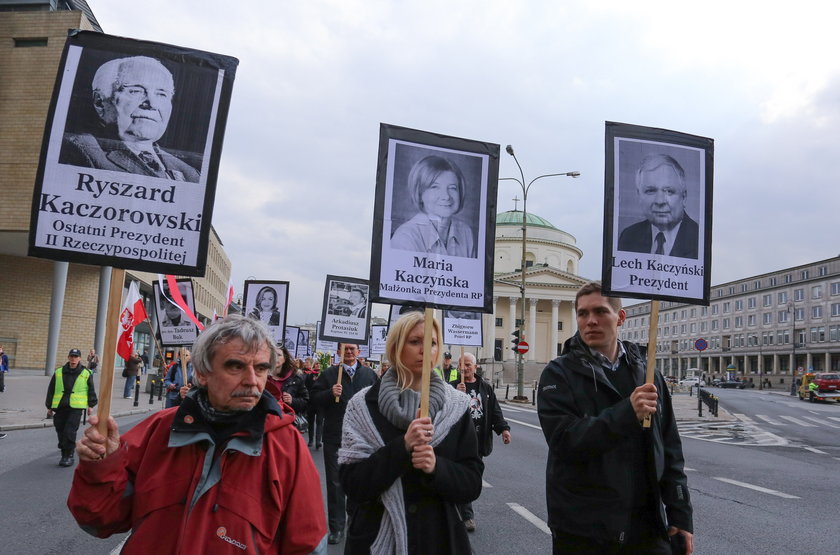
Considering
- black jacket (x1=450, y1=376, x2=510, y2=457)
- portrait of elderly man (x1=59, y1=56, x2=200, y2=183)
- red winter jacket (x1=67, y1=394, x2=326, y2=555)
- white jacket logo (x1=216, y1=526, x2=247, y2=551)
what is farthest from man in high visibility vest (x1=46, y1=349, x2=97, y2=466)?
white jacket logo (x1=216, y1=526, x2=247, y2=551)

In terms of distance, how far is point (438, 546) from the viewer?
3.08 metres

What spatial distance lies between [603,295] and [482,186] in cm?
95

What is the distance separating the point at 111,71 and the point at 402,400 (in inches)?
80.3

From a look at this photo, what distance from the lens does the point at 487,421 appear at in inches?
300

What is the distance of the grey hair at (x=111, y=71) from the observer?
3.00 m

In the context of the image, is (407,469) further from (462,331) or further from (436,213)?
(462,331)

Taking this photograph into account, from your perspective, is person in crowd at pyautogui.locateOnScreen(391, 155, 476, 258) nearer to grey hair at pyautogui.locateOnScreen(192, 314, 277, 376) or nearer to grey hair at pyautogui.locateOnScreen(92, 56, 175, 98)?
grey hair at pyautogui.locateOnScreen(192, 314, 277, 376)

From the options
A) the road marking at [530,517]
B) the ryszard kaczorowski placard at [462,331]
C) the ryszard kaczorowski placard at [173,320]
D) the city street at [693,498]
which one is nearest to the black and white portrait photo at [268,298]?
the ryszard kaczorowski placard at [173,320]

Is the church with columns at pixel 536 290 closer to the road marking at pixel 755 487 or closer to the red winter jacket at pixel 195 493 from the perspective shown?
the road marking at pixel 755 487

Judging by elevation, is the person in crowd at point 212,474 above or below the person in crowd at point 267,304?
below

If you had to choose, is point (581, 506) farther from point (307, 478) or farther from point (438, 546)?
point (307, 478)

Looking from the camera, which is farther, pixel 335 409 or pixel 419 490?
pixel 335 409

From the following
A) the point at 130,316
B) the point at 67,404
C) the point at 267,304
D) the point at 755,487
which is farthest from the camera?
the point at 130,316

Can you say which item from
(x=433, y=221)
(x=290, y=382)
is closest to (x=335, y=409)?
(x=290, y=382)
